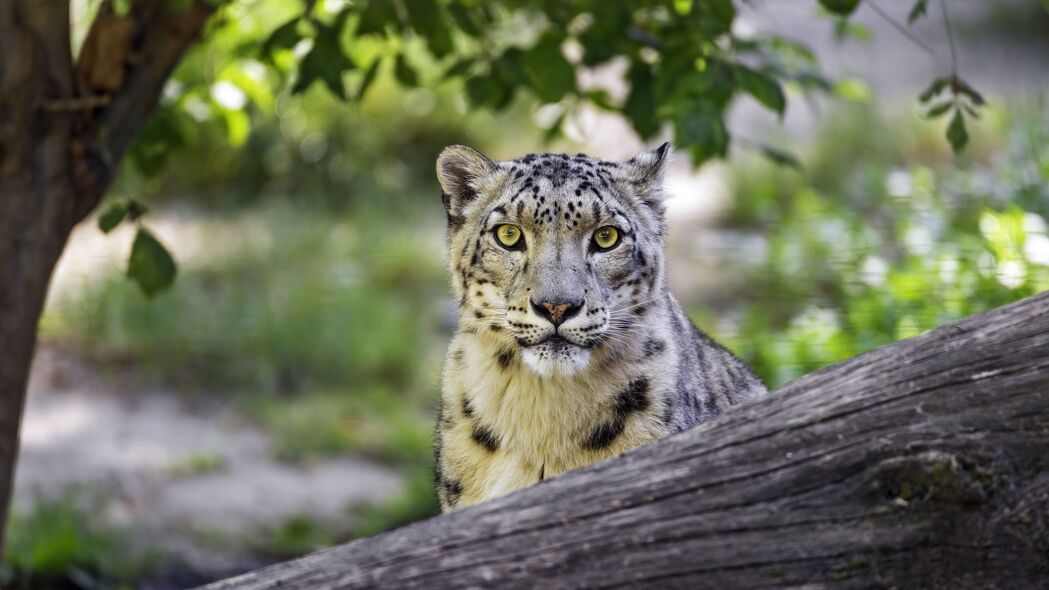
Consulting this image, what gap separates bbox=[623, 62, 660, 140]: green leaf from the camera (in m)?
5.07

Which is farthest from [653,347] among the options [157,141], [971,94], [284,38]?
[157,141]

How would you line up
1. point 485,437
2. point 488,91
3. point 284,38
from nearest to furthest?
point 485,437 < point 284,38 < point 488,91

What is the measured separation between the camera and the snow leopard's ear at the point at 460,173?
14.7ft

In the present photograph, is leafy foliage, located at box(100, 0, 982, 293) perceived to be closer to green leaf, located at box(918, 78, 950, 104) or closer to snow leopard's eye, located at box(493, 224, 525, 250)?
green leaf, located at box(918, 78, 950, 104)

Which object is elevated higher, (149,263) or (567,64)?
(567,64)

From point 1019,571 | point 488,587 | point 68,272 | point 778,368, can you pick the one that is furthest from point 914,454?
point 68,272

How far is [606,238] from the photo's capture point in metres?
4.21

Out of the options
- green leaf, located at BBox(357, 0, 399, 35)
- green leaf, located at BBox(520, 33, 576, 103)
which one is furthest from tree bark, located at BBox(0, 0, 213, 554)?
green leaf, located at BBox(520, 33, 576, 103)

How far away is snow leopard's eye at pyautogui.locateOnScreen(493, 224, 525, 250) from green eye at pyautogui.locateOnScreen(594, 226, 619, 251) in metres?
0.25

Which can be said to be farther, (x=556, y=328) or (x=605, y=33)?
(x=605, y=33)

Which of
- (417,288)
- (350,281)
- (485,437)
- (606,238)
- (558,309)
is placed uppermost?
(417,288)

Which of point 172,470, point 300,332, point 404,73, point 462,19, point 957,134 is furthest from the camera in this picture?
point 300,332

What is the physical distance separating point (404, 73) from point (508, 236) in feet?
5.84

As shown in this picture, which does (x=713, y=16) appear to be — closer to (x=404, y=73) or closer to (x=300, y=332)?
(x=404, y=73)
